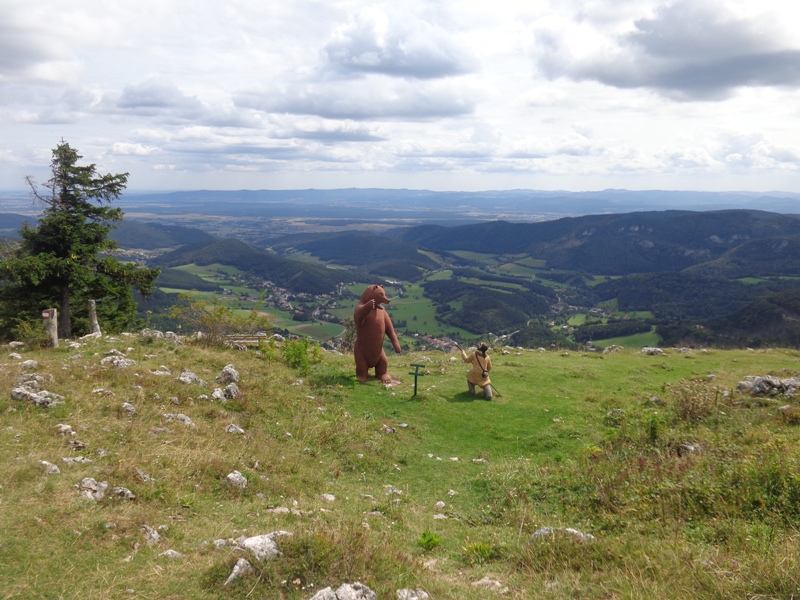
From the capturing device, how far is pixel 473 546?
658 cm

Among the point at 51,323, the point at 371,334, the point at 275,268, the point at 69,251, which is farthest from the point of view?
the point at 275,268

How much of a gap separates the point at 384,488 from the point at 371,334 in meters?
7.75

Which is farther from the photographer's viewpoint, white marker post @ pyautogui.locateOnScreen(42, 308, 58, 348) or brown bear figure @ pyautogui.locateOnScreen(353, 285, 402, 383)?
brown bear figure @ pyautogui.locateOnScreen(353, 285, 402, 383)

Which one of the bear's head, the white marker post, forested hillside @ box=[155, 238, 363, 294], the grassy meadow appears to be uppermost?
the bear's head

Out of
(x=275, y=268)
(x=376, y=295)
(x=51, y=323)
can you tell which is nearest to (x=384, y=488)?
(x=376, y=295)

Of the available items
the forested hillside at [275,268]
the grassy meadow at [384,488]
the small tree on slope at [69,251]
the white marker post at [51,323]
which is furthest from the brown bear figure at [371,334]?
the forested hillside at [275,268]

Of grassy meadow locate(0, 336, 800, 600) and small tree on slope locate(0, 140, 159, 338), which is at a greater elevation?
small tree on slope locate(0, 140, 159, 338)

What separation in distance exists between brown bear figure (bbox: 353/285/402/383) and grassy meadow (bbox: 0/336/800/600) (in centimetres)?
134

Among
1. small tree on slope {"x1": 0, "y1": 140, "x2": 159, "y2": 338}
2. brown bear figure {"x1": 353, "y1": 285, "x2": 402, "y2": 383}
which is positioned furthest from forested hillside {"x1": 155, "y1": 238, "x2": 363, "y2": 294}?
brown bear figure {"x1": 353, "y1": 285, "x2": 402, "y2": 383}

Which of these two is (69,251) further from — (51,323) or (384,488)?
(384,488)

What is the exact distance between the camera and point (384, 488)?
9133mm

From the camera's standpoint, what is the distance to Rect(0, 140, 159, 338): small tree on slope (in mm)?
19547

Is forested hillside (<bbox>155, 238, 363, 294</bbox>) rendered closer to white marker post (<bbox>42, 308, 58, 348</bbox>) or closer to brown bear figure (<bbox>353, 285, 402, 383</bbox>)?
brown bear figure (<bbox>353, 285, 402, 383</bbox>)

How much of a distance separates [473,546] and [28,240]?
22230 millimetres
